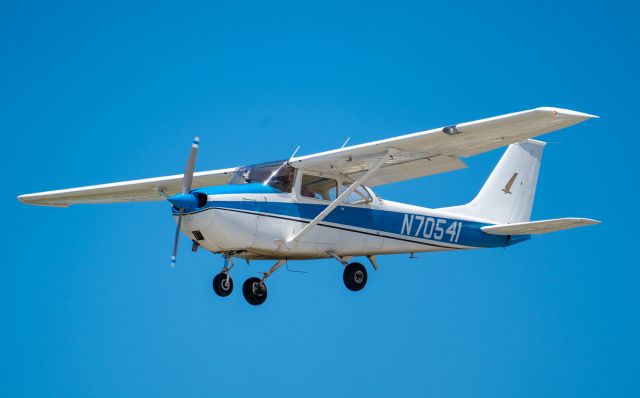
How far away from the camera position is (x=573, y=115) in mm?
15305

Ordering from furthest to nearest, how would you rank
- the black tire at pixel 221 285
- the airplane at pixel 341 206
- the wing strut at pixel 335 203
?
the wing strut at pixel 335 203, the black tire at pixel 221 285, the airplane at pixel 341 206

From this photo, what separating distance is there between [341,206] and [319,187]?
0.55 meters

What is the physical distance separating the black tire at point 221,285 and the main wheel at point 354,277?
2.34 m

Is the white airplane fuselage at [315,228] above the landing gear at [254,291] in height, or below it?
above

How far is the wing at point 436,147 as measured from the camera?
15883 mm

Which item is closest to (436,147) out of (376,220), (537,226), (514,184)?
(376,220)

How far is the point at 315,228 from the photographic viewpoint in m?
18.1

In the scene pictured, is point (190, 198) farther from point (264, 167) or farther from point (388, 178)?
point (388, 178)

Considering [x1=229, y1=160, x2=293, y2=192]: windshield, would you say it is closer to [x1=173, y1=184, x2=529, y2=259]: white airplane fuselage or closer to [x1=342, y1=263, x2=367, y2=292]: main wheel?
[x1=173, y1=184, x2=529, y2=259]: white airplane fuselage

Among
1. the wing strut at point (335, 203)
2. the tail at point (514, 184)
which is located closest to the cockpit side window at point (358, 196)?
the wing strut at point (335, 203)

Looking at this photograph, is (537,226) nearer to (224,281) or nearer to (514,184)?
(514,184)

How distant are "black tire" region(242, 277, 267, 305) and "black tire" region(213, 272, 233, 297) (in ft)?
2.16

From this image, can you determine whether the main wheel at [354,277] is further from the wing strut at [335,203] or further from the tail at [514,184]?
the tail at [514,184]

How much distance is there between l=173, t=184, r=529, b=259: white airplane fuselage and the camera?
55.5ft
